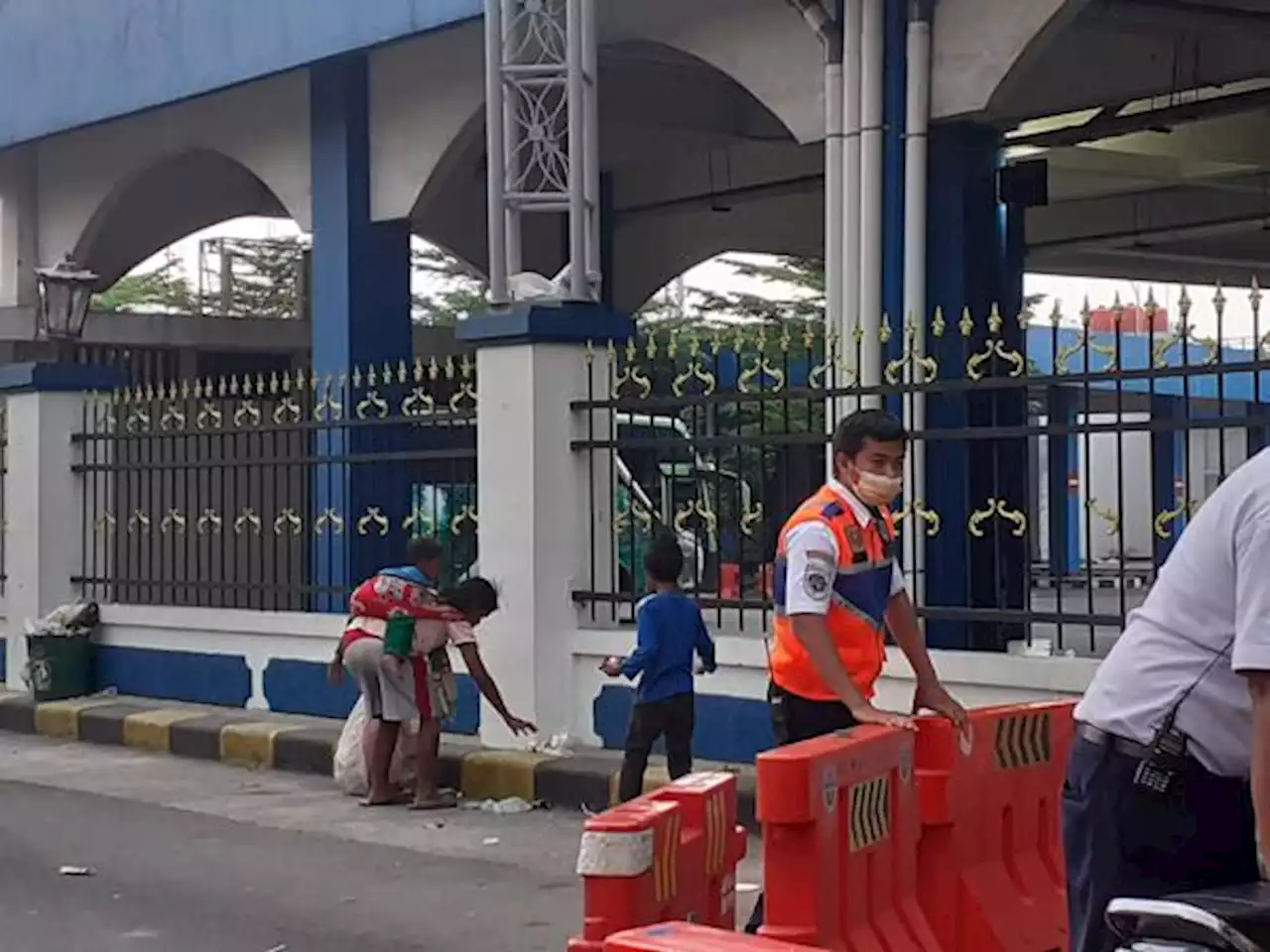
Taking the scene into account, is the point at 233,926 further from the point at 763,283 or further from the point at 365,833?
the point at 763,283

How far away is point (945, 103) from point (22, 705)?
7.26 metres

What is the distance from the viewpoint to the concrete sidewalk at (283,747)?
10.2 metres

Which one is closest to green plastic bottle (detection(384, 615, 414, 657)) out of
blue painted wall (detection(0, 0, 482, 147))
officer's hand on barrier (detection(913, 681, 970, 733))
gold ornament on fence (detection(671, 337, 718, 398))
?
gold ornament on fence (detection(671, 337, 718, 398))

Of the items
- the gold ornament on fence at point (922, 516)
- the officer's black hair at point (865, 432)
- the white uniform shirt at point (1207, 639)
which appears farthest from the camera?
the gold ornament on fence at point (922, 516)

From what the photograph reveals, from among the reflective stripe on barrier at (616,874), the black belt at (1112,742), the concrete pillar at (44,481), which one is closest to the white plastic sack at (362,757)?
the concrete pillar at (44,481)

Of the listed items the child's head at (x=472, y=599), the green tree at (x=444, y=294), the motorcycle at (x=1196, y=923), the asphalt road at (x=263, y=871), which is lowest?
the asphalt road at (x=263, y=871)

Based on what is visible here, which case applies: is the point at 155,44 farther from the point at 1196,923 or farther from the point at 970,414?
the point at 1196,923

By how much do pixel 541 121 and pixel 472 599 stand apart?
301 centimetres

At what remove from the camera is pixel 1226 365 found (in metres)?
8.20

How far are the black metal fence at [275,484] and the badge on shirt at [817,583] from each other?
5250 mm

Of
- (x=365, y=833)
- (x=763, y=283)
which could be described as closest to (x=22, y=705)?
(x=365, y=833)

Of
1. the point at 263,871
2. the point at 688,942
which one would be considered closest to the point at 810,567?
the point at 688,942

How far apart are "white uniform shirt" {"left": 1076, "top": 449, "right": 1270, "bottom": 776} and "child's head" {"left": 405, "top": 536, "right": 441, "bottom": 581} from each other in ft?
22.2

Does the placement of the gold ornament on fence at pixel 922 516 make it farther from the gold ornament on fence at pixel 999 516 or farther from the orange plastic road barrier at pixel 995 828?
the orange plastic road barrier at pixel 995 828
